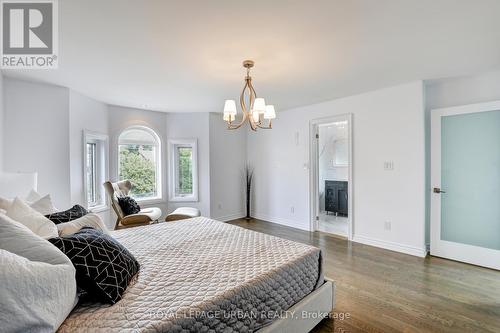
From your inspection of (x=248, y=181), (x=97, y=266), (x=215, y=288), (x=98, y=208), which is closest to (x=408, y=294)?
(x=215, y=288)

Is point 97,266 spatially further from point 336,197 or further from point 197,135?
point 336,197

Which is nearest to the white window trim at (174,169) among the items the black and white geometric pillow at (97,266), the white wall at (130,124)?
the white wall at (130,124)

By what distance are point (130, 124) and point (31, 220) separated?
3520 mm

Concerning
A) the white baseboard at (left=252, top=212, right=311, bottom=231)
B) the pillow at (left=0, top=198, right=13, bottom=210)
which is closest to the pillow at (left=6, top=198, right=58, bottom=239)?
the pillow at (left=0, top=198, right=13, bottom=210)

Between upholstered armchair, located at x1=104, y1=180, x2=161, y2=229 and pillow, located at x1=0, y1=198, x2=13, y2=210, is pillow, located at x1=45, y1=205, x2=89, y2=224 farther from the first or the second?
upholstered armchair, located at x1=104, y1=180, x2=161, y2=229

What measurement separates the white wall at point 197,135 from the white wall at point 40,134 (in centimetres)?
201

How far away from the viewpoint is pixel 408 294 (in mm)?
2322

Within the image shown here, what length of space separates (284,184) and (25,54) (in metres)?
4.31

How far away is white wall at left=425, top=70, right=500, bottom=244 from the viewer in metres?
2.95

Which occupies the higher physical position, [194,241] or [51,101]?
[51,101]

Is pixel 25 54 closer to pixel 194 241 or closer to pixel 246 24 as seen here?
pixel 246 24

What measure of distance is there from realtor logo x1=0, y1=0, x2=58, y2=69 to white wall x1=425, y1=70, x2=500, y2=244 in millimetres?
4290

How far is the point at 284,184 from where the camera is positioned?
5031mm

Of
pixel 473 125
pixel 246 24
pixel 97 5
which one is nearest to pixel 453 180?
pixel 473 125
